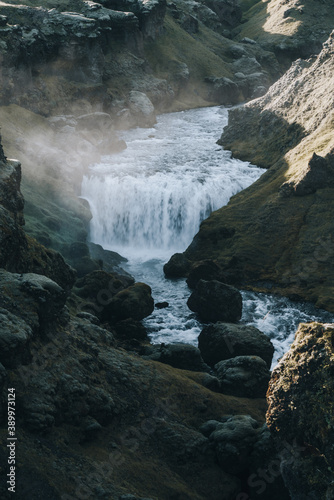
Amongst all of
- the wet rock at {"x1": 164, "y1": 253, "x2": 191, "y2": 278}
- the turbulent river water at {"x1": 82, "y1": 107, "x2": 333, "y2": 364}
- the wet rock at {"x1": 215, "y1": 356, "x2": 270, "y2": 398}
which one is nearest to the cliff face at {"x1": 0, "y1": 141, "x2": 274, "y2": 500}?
the wet rock at {"x1": 215, "y1": 356, "x2": 270, "y2": 398}

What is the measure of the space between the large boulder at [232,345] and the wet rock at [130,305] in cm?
503

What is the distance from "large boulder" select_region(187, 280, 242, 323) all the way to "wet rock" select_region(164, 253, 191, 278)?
5.47 meters

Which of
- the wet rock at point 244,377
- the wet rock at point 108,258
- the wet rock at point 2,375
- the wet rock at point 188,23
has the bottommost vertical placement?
the wet rock at point 108,258

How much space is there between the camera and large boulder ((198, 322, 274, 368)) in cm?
2367

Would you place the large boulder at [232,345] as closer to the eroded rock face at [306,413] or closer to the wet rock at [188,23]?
the eroded rock face at [306,413]

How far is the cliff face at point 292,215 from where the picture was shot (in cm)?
3200

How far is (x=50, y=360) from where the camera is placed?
1458 cm

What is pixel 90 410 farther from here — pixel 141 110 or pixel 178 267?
pixel 141 110

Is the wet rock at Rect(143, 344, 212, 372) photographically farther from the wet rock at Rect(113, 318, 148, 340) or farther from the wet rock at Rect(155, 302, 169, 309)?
the wet rock at Rect(155, 302, 169, 309)

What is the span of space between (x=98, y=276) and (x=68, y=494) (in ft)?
62.5

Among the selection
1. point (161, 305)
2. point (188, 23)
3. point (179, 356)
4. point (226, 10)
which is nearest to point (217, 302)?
point (161, 305)

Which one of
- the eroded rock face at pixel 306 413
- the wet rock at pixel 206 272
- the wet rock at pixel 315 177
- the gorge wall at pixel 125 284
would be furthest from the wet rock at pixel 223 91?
the eroded rock face at pixel 306 413

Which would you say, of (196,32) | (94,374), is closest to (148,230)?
(94,374)

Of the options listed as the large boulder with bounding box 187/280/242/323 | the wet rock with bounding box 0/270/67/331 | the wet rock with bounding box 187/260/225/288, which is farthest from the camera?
the wet rock with bounding box 187/260/225/288
